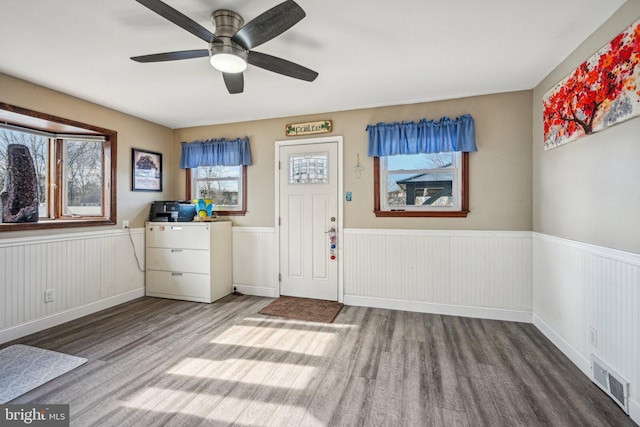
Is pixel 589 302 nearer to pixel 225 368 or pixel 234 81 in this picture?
pixel 225 368

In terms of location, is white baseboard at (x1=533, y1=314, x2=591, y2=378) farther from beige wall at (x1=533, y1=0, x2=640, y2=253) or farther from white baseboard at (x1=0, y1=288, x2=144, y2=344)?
white baseboard at (x1=0, y1=288, x2=144, y2=344)

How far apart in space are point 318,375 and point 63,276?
289 cm

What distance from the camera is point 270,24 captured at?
1.57 m

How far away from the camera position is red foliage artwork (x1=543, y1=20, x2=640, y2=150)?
1.66m

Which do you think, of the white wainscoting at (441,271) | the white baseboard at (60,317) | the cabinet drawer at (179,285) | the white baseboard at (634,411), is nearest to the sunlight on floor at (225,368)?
the cabinet drawer at (179,285)

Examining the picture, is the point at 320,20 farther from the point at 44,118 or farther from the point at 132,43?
the point at 44,118

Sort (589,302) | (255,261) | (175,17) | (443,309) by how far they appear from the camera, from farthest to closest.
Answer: (255,261) < (443,309) < (589,302) < (175,17)

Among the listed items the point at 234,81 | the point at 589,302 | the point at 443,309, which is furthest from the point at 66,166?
the point at 589,302

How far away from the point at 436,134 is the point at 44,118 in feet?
13.2

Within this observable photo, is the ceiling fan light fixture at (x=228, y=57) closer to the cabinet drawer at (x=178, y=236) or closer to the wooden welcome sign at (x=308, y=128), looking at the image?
the wooden welcome sign at (x=308, y=128)

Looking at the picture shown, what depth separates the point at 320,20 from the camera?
6.12ft

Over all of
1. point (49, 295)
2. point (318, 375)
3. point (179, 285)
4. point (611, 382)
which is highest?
point (49, 295)

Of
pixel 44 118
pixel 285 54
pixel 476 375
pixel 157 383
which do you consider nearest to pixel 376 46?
pixel 285 54

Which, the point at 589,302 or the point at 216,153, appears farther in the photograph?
the point at 216,153
